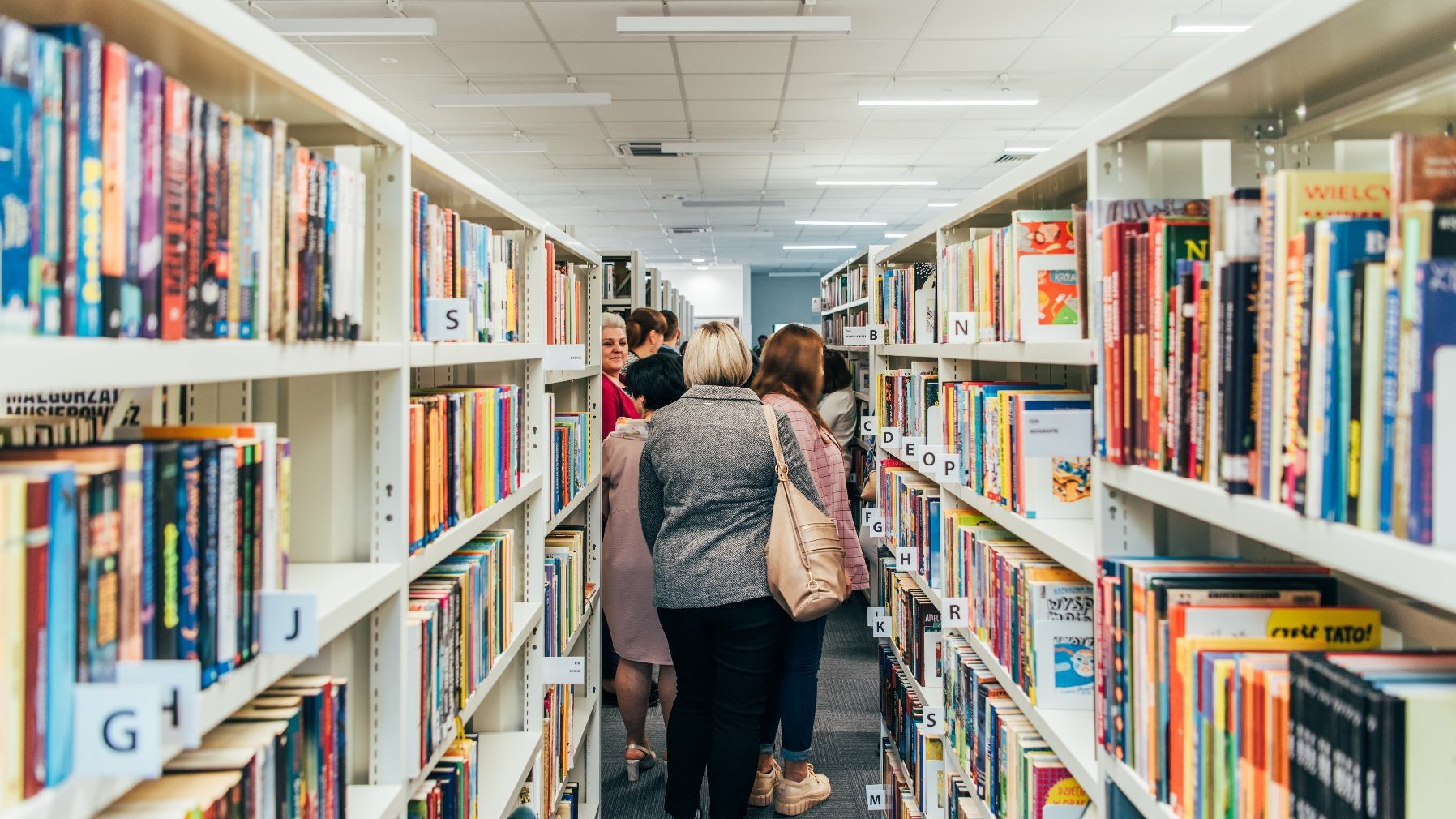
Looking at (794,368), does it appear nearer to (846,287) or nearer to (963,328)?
(963,328)

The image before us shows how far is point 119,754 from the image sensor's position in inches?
26.6

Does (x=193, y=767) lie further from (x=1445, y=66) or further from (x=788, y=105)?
(x=788, y=105)

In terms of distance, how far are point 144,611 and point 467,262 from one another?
1.05m

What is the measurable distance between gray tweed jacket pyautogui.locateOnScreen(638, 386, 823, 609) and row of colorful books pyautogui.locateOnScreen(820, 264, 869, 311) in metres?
2.44

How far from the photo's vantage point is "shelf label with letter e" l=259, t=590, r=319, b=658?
937mm

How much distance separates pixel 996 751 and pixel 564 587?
127 cm

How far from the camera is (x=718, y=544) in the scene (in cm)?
246

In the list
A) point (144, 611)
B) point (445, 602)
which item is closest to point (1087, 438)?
point (445, 602)

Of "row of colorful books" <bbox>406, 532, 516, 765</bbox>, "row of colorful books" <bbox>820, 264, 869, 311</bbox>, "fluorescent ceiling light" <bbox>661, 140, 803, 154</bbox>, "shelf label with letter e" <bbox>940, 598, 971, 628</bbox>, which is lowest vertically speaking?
"shelf label with letter e" <bbox>940, 598, 971, 628</bbox>

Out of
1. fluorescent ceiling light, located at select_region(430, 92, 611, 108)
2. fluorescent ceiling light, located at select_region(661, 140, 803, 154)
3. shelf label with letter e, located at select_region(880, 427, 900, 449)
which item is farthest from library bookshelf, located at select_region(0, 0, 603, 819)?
fluorescent ceiling light, located at select_region(661, 140, 803, 154)

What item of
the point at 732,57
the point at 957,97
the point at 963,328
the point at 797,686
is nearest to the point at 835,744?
Answer: the point at 797,686

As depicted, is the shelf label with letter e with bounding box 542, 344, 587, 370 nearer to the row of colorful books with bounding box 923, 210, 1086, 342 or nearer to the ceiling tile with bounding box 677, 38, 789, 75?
the row of colorful books with bounding box 923, 210, 1086, 342

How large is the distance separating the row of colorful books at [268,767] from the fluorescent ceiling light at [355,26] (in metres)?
4.67

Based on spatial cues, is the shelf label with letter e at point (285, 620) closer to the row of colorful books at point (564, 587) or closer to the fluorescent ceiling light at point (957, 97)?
the row of colorful books at point (564, 587)
